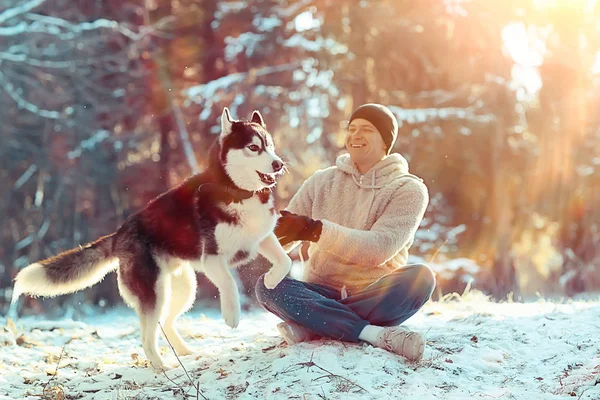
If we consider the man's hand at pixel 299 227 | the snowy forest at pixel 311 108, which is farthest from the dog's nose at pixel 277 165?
the snowy forest at pixel 311 108

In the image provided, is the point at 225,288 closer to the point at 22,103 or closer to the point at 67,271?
the point at 67,271

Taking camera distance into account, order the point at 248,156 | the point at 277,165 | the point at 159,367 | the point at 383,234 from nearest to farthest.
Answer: the point at 277,165, the point at 248,156, the point at 383,234, the point at 159,367

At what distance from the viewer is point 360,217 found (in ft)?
12.9

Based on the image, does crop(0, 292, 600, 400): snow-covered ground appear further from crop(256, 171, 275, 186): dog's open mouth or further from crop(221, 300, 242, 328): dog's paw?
crop(256, 171, 275, 186): dog's open mouth

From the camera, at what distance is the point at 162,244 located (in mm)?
3672

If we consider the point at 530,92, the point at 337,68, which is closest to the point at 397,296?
the point at 337,68

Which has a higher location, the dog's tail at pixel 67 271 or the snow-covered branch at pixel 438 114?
the snow-covered branch at pixel 438 114

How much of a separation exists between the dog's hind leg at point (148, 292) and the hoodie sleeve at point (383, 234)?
1035 millimetres

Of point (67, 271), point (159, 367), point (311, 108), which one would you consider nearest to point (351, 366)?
point (159, 367)

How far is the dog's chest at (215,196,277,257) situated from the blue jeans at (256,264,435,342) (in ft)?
1.47

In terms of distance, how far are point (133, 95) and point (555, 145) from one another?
801cm

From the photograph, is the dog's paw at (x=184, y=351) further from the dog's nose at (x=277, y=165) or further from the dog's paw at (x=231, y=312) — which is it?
the dog's nose at (x=277, y=165)

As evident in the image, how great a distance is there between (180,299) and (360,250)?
1.34m

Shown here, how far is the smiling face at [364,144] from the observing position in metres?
3.95
